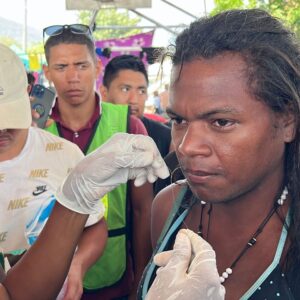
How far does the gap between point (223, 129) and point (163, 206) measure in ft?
1.83

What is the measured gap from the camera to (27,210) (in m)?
1.87

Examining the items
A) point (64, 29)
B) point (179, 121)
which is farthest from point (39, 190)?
point (64, 29)

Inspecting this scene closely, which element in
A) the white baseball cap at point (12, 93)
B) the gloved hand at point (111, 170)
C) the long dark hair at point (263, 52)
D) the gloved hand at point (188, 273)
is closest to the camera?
the gloved hand at point (188, 273)

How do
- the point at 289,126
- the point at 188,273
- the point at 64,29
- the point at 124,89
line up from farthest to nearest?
the point at 124,89 < the point at 64,29 < the point at 289,126 < the point at 188,273

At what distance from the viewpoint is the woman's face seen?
121 centimetres

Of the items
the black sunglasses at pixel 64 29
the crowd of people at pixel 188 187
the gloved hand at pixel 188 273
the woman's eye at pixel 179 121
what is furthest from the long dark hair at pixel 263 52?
the black sunglasses at pixel 64 29

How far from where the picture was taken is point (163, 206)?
5.57 ft

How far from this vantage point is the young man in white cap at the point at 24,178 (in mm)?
1847

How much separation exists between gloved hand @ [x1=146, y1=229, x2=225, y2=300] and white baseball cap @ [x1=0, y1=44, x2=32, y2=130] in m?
0.90

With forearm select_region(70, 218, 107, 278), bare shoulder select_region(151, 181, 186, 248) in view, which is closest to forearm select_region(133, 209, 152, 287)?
forearm select_region(70, 218, 107, 278)

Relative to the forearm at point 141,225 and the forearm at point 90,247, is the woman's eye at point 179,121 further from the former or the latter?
the forearm at point 141,225

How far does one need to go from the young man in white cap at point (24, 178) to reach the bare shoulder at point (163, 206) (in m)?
0.33

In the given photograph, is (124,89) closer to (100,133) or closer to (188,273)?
(100,133)

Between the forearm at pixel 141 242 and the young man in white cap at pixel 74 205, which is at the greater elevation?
the young man in white cap at pixel 74 205
